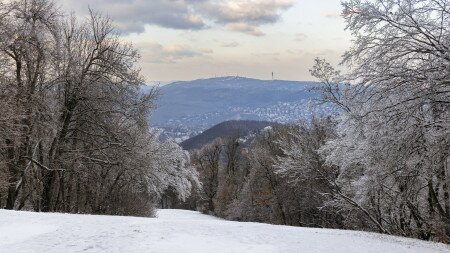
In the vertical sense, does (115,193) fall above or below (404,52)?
below

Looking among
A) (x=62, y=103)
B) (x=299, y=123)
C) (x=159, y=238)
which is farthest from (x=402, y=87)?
(x=299, y=123)

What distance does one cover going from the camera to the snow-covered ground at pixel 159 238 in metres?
10.1

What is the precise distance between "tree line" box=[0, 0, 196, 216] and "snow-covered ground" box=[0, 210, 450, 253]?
700 centimetres

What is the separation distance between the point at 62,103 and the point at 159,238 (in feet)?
41.9

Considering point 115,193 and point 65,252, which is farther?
point 115,193

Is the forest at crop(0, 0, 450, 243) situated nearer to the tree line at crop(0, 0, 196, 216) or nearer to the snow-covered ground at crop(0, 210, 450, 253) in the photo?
the tree line at crop(0, 0, 196, 216)

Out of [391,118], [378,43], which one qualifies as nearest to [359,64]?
[378,43]

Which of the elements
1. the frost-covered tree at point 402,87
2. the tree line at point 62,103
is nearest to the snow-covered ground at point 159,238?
the frost-covered tree at point 402,87

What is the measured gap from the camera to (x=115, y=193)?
92.6 feet

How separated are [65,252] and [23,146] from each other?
13224 millimetres

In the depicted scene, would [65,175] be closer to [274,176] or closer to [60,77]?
[60,77]

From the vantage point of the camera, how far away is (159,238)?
36.7 feet

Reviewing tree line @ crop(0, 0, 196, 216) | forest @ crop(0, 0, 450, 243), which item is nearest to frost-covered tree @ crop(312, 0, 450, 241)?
forest @ crop(0, 0, 450, 243)

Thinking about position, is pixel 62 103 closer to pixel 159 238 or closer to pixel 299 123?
pixel 159 238
